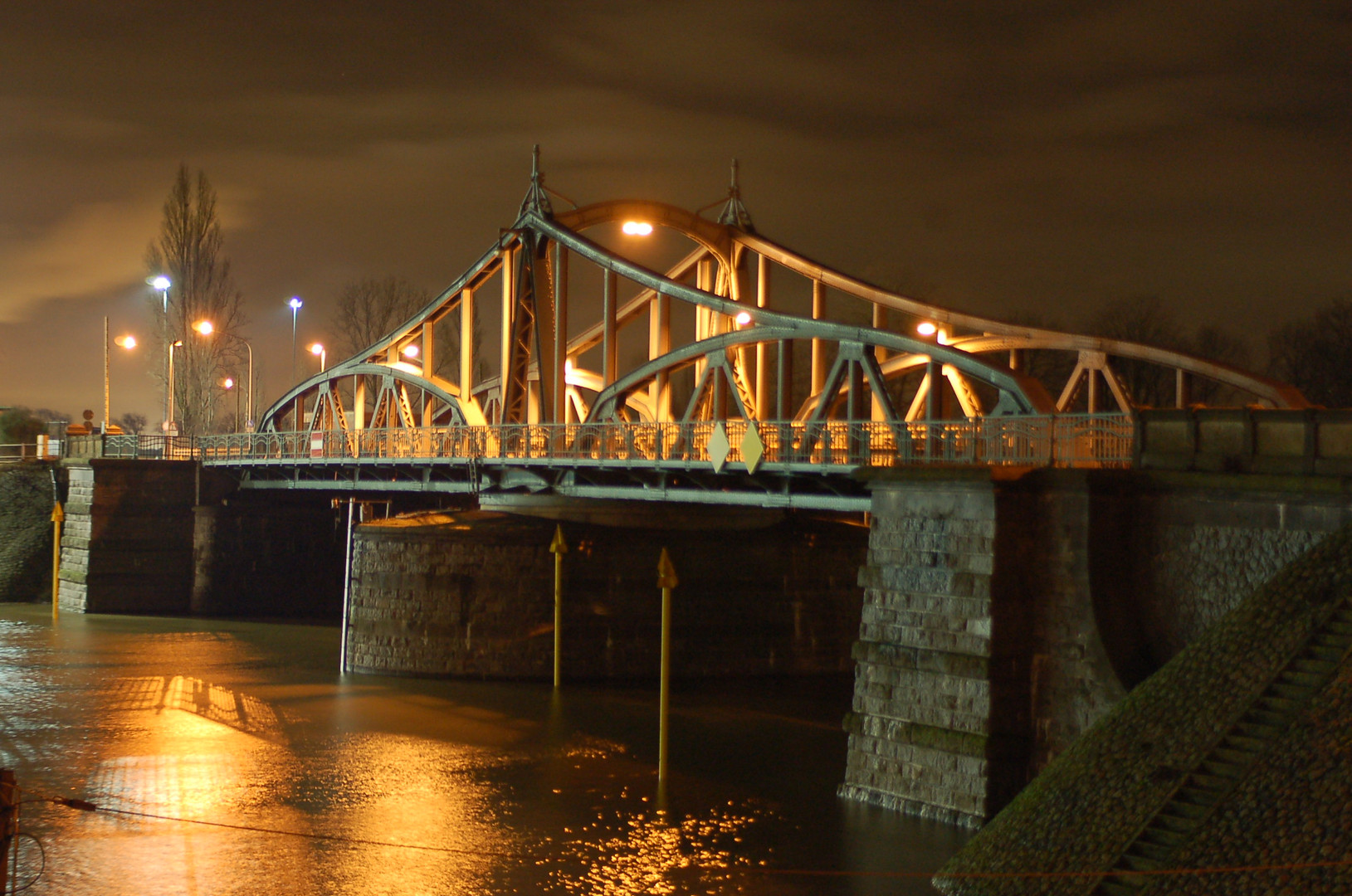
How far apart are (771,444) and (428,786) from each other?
8174 millimetres

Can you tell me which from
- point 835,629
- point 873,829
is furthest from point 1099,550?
point 835,629

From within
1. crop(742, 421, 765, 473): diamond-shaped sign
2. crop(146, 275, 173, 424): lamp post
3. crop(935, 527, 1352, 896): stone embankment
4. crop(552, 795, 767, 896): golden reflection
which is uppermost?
crop(146, 275, 173, 424): lamp post

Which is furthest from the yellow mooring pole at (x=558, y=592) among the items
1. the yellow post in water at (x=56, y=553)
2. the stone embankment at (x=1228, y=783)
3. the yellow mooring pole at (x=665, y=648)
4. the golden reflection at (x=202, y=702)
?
the yellow post in water at (x=56, y=553)

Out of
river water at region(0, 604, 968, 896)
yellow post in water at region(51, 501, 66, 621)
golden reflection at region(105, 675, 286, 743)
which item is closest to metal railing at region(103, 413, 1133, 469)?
river water at region(0, 604, 968, 896)

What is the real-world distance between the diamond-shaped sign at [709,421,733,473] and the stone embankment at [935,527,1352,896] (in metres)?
10.0

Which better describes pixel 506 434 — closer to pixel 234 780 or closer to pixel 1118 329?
pixel 234 780

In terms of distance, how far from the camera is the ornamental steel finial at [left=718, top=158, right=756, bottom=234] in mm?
39406

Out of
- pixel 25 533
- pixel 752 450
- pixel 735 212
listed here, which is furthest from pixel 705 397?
pixel 25 533

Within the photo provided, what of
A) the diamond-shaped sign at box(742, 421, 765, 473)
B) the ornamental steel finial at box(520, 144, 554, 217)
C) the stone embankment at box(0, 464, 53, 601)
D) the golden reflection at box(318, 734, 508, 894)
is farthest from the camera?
the stone embankment at box(0, 464, 53, 601)

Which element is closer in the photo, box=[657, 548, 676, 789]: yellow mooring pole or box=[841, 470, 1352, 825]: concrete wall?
box=[841, 470, 1352, 825]: concrete wall

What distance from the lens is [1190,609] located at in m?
17.2

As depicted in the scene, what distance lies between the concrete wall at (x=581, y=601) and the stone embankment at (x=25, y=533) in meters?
20.0

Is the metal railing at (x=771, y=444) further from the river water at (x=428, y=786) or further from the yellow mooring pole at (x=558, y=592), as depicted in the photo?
the river water at (x=428, y=786)

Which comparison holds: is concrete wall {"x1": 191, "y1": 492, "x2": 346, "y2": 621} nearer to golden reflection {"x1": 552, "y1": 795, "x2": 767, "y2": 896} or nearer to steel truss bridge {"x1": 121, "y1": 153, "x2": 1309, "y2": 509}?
steel truss bridge {"x1": 121, "y1": 153, "x2": 1309, "y2": 509}
